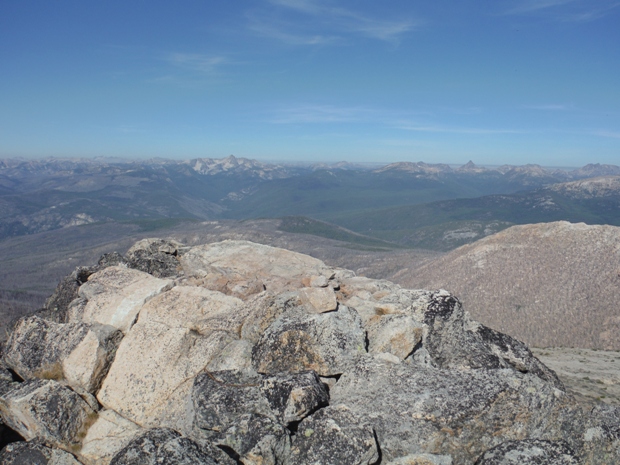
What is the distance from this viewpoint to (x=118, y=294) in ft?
57.3

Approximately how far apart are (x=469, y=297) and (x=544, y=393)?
299 feet

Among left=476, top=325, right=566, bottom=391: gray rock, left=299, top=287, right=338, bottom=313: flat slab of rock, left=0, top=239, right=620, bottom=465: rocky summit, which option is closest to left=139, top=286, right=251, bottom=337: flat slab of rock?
left=0, top=239, right=620, bottom=465: rocky summit

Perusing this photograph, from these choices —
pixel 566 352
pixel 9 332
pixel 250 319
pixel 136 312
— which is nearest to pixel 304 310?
pixel 250 319

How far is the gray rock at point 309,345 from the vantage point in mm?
13414

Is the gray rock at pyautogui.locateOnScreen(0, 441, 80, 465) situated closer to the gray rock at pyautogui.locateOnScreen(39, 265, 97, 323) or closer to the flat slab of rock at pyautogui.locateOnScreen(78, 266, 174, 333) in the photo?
the flat slab of rock at pyautogui.locateOnScreen(78, 266, 174, 333)

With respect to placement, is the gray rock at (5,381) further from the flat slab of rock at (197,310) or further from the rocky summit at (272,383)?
the flat slab of rock at (197,310)

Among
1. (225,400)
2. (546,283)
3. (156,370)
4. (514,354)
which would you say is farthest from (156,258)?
(546,283)

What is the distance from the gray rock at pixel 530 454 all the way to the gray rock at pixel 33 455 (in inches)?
475

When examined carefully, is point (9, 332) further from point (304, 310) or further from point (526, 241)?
point (526, 241)

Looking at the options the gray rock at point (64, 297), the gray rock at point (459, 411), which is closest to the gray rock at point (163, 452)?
the gray rock at point (459, 411)

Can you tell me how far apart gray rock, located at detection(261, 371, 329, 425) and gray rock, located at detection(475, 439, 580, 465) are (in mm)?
4521

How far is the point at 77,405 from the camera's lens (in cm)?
1395

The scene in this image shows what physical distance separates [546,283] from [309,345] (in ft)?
316

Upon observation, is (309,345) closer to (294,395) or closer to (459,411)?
(294,395)
